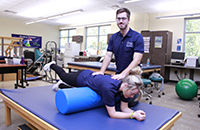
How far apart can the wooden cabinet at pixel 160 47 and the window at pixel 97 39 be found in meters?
3.31

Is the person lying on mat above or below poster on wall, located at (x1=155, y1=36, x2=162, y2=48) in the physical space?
below

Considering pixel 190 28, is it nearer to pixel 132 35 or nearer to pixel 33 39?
pixel 132 35

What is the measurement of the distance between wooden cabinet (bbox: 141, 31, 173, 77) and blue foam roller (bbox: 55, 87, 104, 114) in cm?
535

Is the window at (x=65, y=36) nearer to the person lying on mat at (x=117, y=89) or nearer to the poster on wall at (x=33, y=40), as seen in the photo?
the poster on wall at (x=33, y=40)

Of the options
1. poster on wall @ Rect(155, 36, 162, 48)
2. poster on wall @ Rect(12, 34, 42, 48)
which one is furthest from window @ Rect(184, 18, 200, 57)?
poster on wall @ Rect(12, 34, 42, 48)

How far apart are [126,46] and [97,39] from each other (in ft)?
26.6

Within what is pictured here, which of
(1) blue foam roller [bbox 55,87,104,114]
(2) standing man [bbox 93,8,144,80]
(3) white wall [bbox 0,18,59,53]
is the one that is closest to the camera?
(1) blue foam roller [bbox 55,87,104,114]

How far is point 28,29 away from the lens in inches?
452

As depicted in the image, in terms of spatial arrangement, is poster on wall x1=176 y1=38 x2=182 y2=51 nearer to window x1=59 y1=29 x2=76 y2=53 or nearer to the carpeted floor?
the carpeted floor

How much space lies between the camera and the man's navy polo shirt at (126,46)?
206 centimetres

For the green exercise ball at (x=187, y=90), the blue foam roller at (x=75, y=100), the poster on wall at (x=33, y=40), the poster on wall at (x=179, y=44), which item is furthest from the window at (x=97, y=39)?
the blue foam roller at (x=75, y=100)

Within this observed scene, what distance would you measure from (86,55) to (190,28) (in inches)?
213

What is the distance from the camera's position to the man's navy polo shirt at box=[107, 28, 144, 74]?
2.06m

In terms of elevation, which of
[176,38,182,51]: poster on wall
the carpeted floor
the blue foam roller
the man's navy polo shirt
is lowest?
the carpeted floor
